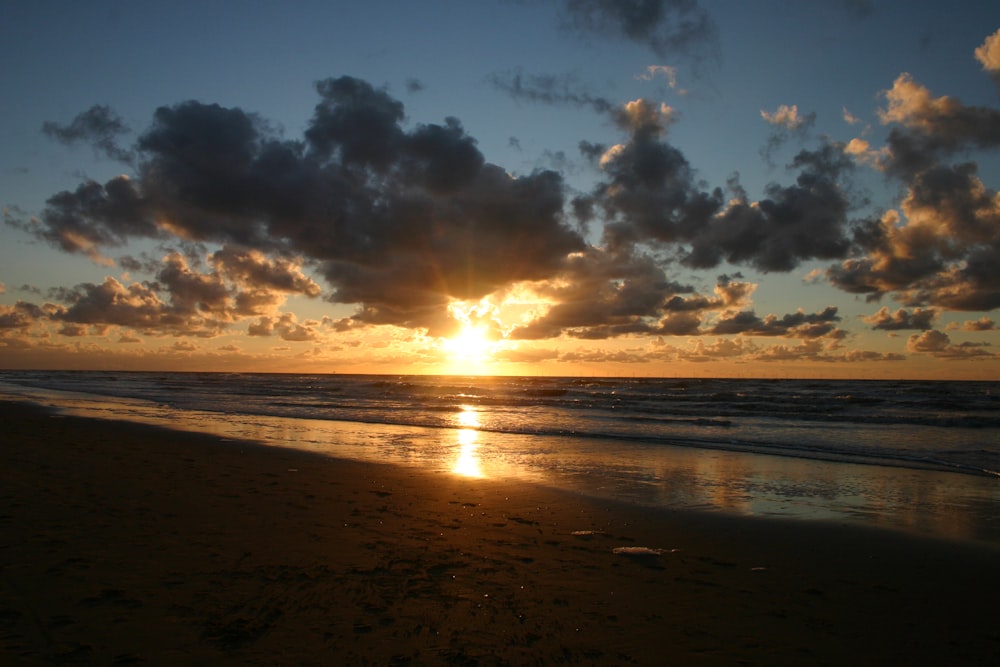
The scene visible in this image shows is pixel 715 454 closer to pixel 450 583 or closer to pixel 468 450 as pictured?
pixel 468 450

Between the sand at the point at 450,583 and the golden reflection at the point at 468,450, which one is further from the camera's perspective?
the golden reflection at the point at 468,450

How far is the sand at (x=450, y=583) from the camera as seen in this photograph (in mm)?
4945

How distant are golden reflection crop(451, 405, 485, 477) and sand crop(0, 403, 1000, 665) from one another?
402cm

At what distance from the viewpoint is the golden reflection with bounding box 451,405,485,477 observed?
599 inches

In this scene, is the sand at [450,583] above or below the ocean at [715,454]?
above

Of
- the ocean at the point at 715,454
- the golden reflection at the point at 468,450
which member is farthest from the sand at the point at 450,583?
the golden reflection at the point at 468,450

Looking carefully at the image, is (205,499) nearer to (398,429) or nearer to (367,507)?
(367,507)

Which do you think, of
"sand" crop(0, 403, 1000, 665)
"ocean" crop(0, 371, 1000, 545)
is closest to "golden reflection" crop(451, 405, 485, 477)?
"ocean" crop(0, 371, 1000, 545)

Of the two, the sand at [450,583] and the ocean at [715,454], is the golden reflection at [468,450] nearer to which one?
the ocean at [715,454]

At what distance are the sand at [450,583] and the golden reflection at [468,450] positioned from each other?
13.2ft

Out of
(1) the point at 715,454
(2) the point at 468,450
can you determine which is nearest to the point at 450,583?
(2) the point at 468,450

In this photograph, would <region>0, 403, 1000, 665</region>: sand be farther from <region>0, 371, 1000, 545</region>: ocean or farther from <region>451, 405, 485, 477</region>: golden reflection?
<region>451, 405, 485, 477</region>: golden reflection

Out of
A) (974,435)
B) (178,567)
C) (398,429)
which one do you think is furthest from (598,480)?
(974,435)

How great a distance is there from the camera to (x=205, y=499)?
33.2 feet
